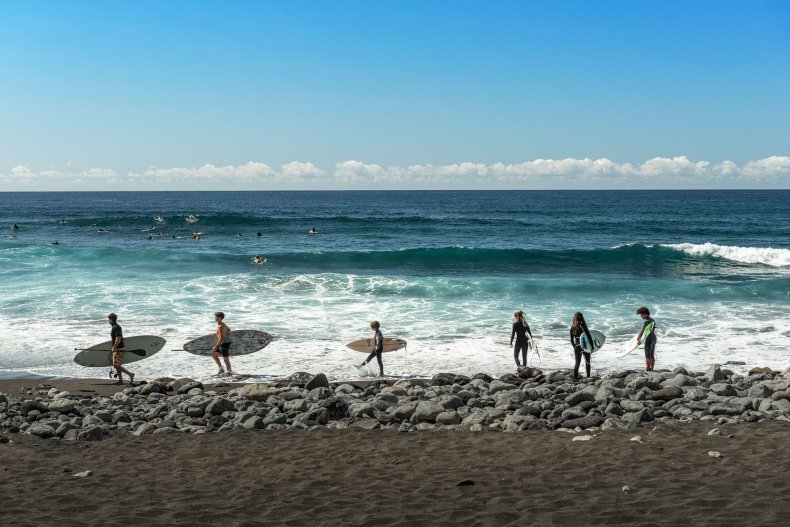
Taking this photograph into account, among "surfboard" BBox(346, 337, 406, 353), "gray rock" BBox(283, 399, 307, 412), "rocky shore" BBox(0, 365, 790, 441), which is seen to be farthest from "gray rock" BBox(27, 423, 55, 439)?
"surfboard" BBox(346, 337, 406, 353)

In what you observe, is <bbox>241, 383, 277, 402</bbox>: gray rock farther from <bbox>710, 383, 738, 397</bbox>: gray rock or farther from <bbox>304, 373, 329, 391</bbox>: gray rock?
<bbox>710, 383, 738, 397</bbox>: gray rock

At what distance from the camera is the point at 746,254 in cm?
3950

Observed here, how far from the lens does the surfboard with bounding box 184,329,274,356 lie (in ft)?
55.4

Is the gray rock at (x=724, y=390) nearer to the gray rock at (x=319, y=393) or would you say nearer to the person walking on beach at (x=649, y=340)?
the person walking on beach at (x=649, y=340)

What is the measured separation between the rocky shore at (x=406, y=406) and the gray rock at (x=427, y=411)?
17 mm

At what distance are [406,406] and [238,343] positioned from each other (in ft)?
23.6

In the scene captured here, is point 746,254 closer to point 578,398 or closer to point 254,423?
point 578,398

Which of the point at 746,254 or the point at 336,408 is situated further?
the point at 746,254

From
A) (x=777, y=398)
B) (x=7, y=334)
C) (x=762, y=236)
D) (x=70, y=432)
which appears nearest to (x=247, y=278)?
(x=7, y=334)

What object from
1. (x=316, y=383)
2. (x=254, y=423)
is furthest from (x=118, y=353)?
(x=254, y=423)

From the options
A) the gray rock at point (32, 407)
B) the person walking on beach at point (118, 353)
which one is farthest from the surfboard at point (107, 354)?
the gray rock at point (32, 407)

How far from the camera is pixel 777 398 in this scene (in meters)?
11.8

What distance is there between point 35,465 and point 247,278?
20909mm

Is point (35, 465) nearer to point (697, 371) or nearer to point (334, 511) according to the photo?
point (334, 511)
